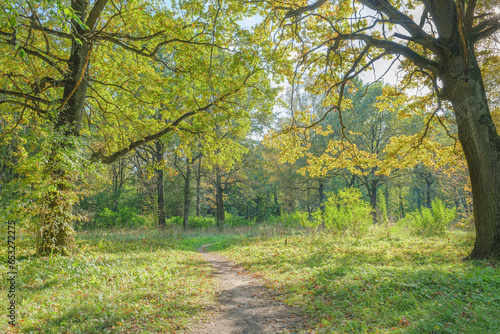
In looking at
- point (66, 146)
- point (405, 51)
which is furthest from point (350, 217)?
point (66, 146)

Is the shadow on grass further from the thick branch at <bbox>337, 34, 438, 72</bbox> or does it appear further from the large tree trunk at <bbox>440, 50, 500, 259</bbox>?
the thick branch at <bbox>337, 34, 438, 72</bbox>

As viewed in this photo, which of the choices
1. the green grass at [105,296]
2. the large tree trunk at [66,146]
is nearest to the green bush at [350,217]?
the green grass at [105,296]

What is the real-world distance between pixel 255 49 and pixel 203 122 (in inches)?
132

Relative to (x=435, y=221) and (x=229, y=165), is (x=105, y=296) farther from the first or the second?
(x=435, y=221)

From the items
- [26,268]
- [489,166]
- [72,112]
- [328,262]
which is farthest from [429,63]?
[26,268]

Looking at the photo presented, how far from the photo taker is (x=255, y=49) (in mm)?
8203

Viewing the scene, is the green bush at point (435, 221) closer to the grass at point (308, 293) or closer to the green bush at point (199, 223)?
the grass at point (308, 293)

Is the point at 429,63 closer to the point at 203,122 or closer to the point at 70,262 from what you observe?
the point at 203,122

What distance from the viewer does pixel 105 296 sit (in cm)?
419

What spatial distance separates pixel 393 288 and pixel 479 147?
13.0ft

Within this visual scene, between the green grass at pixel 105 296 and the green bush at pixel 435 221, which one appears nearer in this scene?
the green grass at pixel 105 296

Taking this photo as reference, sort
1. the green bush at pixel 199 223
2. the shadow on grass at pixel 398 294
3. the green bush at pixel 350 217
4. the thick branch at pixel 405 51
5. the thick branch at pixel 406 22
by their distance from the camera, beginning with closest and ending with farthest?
the shadow on grass at pixel 398 294
the thick branch at pixel 406 22
the thick branch at pixel 405 51
the green bush at pixel 350 217
the green bush at pixel 199 223

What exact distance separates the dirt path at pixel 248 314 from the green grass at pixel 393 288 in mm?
318

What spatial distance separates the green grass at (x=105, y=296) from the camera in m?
3.34
